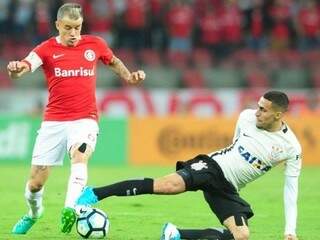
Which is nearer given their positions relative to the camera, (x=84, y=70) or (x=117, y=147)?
(x=84, y=70)

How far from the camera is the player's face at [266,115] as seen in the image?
8961 millimetres

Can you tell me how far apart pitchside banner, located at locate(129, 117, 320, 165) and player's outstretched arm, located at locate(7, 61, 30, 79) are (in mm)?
10449

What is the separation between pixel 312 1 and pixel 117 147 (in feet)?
24.6

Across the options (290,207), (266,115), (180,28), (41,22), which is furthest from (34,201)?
(180,28)

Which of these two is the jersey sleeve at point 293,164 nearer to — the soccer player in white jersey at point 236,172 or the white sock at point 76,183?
the soccer player in white jersey at point 236,172

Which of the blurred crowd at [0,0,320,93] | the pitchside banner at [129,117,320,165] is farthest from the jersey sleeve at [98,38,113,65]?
the blurred crowd at [0,0,320,93]

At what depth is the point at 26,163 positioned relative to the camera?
19516mm

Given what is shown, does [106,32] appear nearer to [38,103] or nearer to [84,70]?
[38,103]

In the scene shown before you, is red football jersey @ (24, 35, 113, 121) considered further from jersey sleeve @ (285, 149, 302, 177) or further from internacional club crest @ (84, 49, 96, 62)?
jersey sleeve @ (285, 149, 302, 177)

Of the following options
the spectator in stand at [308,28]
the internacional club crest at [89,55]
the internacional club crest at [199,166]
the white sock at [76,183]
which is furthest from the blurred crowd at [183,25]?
the internacional club crest at [199,166]

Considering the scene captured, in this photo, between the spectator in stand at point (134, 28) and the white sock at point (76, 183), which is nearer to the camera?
the white sock at point (76, 183)

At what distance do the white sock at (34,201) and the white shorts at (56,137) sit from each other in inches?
12.1

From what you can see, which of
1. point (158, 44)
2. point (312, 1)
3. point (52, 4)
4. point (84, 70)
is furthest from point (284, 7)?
point (84, 70)

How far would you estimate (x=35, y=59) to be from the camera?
380 inches
